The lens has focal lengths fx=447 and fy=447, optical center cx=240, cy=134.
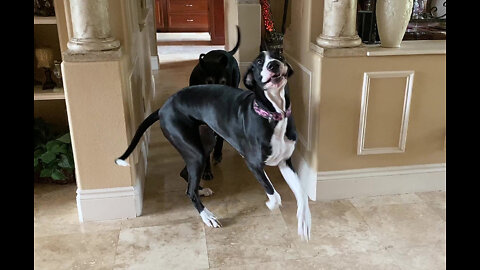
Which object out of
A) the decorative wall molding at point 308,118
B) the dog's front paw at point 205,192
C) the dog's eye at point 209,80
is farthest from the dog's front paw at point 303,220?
the dog's eye at point 209,80

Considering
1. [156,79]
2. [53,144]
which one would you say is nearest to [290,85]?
[53,144]

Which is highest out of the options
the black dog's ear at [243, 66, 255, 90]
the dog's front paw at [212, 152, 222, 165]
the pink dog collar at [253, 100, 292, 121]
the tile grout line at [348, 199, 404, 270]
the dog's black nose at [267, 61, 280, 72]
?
the dog's black nose at [267, 61, 280, 72]

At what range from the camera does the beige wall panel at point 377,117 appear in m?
2.37

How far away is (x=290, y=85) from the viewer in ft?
9.55

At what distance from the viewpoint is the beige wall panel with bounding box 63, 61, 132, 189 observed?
2182mm

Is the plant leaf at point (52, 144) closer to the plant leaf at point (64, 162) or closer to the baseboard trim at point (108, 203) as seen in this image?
the plant leaf at point (64, 162)

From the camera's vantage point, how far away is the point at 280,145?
2070 mm

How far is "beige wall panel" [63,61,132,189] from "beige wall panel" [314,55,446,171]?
107 cm

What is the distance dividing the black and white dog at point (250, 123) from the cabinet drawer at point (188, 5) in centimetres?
591

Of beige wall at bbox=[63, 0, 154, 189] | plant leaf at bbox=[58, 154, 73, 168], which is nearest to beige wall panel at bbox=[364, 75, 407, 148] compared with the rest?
beige wall at bbox=[63, 0, 154, 189]

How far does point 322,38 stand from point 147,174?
1.46 metres

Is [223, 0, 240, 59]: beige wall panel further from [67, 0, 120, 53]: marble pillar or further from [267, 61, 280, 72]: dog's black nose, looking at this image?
[267, 61, 280, 72]: dog's black nose

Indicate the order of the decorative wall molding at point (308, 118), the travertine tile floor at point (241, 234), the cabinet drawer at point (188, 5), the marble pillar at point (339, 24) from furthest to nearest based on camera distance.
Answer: the cabinet drawer at point (188, 5) → the decorative wall molding at point (308, 118) → the marble pillar at point (339, 24) → the travertine tile floor at point (241, 234)
